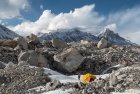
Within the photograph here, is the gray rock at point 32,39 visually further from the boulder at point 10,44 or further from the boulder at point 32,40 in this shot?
the boulder at point 10,44

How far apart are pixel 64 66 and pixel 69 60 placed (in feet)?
3.03

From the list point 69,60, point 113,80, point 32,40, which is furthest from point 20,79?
point 32,40

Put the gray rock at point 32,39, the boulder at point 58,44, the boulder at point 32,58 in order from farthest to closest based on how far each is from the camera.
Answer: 1. the gray rock at point 32,39
2. the boulder at point 58,44
3. the boulder at point 32,58

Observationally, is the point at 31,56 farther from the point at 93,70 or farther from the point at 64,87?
the point at 64,87

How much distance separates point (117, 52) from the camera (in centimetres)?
4803

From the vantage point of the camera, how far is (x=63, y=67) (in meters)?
41.6

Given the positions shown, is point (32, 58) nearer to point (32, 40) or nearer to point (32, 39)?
point (32, 40)

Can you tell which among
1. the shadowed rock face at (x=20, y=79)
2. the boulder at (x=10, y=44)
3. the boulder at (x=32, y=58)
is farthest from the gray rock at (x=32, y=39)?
the shadowed rock face at (x=20, y=79)

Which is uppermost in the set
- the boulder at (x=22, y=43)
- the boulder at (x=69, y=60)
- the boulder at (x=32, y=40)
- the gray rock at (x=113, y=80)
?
the boulder at (x=32, y=40)

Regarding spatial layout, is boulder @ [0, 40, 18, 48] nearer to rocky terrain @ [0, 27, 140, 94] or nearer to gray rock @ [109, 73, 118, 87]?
rocky terrain @ [0, 27, 140, 94]

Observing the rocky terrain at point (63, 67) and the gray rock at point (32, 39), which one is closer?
the rocky terrain at point (63, 67)

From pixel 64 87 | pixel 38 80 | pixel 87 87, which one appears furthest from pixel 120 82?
pixel 38 80

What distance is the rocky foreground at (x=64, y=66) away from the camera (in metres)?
24.5

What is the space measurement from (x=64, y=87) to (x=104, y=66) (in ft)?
57.1
